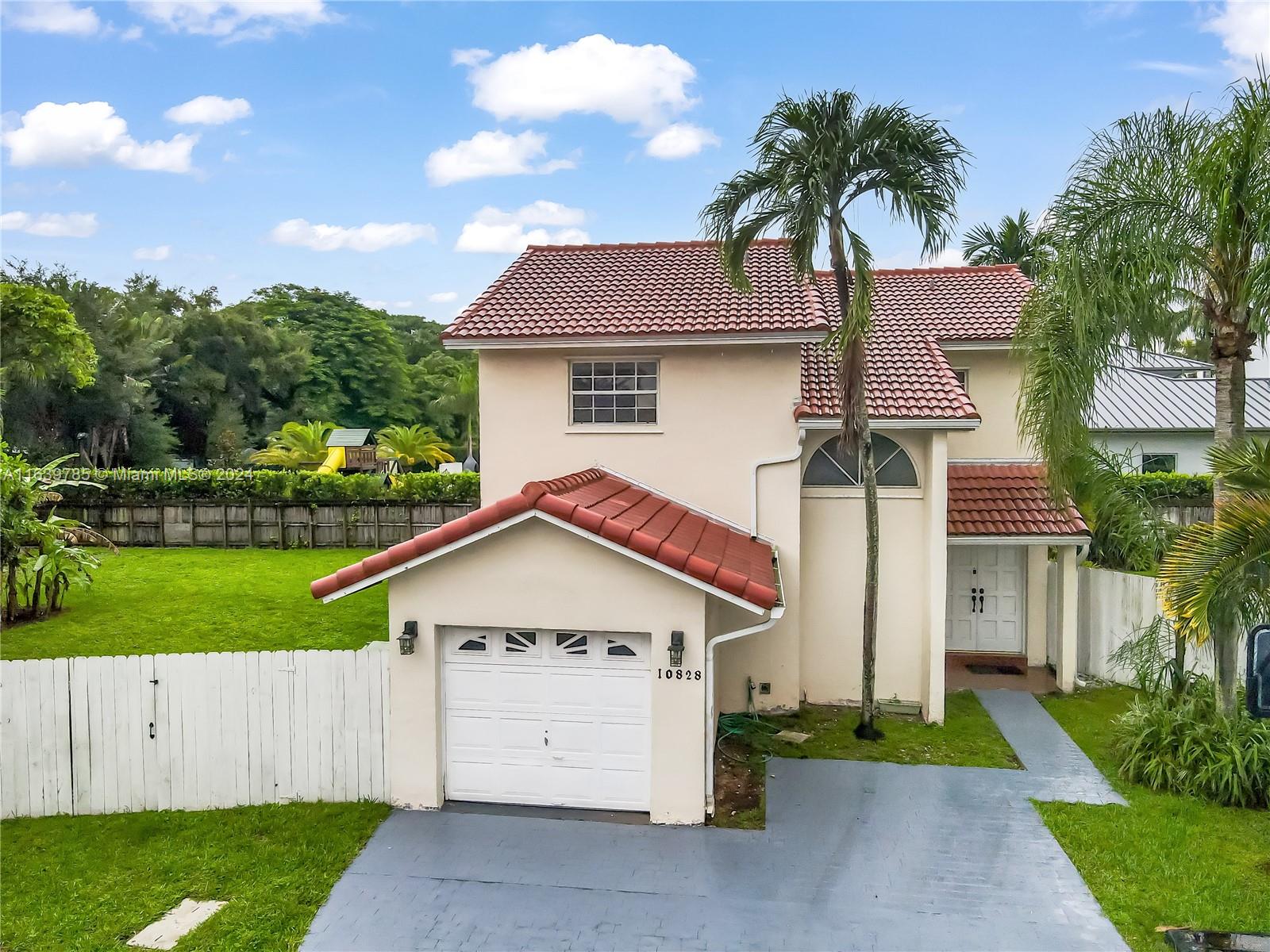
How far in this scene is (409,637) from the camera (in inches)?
330

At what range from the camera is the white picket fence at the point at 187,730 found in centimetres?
834

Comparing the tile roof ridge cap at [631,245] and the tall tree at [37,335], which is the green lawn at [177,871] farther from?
the tall tree at [37,335]

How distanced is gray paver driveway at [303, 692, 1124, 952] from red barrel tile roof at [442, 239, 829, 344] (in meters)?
6.28

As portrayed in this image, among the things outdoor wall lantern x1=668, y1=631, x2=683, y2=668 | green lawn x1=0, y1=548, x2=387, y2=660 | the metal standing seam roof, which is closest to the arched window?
outdoor wall lantern x1=668, y1=631, x2=683, y2=668

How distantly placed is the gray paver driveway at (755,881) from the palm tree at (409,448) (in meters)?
35.0

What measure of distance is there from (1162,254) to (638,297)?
273 inches

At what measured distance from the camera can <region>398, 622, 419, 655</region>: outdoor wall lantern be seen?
8375mm

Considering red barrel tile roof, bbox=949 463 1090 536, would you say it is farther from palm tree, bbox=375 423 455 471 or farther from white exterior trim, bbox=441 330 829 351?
palm tree, bbox=375 423 455 471

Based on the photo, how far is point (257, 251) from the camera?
6550 centimetres

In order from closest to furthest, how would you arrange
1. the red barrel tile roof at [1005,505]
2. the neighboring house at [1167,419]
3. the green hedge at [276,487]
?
the red barrel tile roof at [1005,505] → the green hedge at [276,487] → the neighboring house at [1167,419]

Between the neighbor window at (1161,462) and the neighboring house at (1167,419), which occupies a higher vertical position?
the neighboring house at (1167,419)

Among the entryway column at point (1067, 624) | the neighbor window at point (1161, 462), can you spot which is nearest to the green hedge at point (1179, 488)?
the neighbor window at point (1161, 462)

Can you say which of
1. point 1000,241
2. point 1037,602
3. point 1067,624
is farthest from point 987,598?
point 1000,241

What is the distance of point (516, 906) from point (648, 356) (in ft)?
24.3
